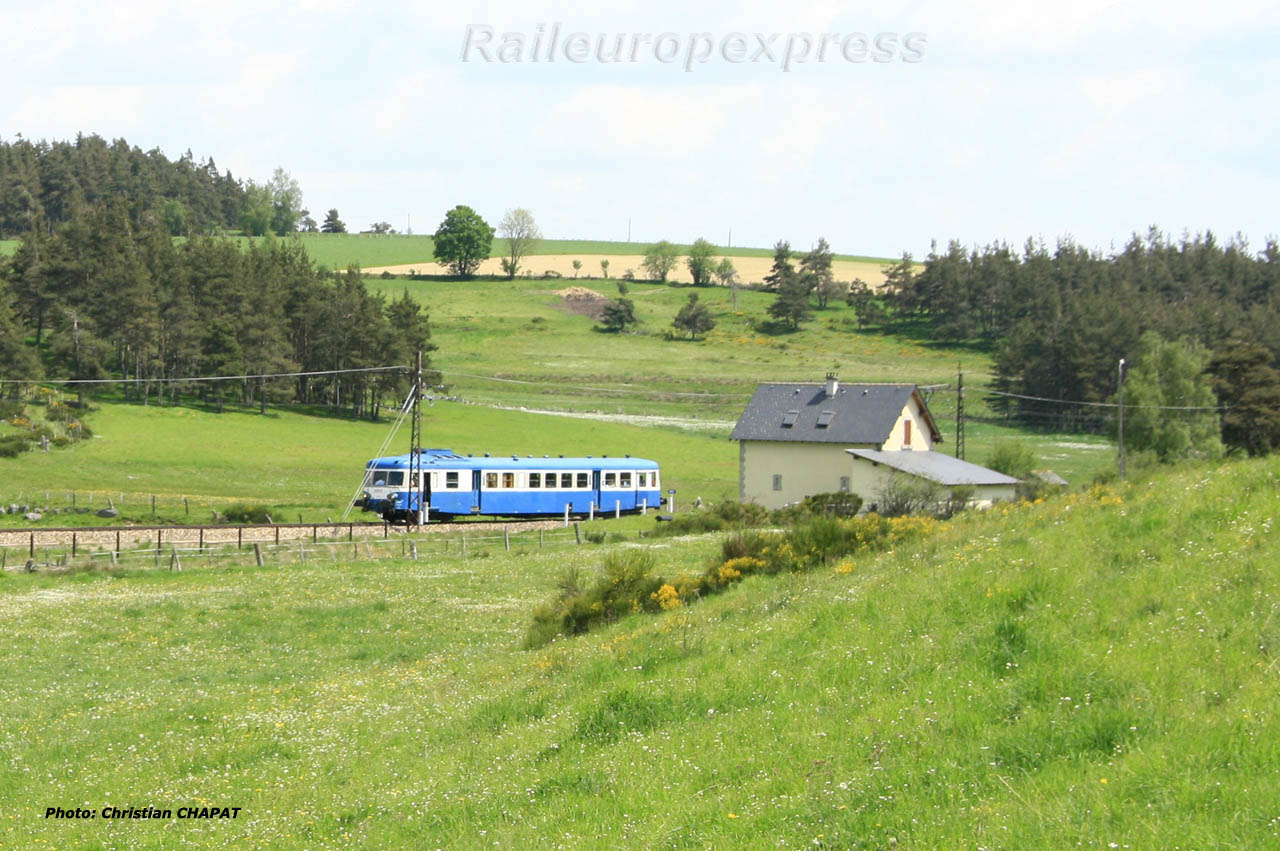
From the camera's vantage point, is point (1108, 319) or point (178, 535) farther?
point (1108, 319)

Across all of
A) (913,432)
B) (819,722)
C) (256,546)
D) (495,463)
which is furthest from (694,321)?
(819,722)

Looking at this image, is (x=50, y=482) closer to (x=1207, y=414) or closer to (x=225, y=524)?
(x=225, y=524)

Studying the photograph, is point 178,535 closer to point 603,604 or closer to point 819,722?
point 603,604

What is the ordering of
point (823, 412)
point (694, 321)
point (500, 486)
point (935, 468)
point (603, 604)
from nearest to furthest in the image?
point (603, 604)
point (935, 468)
point (500, 486)
point (823, 412)
point (694, 321)

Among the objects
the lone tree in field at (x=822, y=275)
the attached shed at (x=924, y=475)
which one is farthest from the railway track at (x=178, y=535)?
the lone tree in field at (x=822, y=275)

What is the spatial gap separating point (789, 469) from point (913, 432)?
6927 mm

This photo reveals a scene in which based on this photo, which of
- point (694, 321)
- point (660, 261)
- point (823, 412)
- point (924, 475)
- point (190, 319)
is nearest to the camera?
point (924, 475)

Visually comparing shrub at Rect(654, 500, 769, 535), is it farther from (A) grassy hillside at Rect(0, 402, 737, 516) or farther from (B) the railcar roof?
(A) grassy hillside at Rect(0, 402, 737, 516)

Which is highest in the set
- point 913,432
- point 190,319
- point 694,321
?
point 694,321

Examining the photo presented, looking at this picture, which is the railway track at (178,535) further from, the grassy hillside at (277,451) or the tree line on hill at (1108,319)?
the tree line on hill at (1108,319)

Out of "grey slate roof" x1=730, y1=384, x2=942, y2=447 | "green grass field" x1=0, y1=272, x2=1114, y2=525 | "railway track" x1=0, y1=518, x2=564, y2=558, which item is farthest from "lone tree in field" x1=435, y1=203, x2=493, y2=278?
"railway track" x1=0, y1=518, x2=564, y2=558

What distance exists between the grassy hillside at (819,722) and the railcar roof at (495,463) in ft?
115

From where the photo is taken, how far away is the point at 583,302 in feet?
553

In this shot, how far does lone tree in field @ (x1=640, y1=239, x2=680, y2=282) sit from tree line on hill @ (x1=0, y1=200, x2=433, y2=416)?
3936 inches
